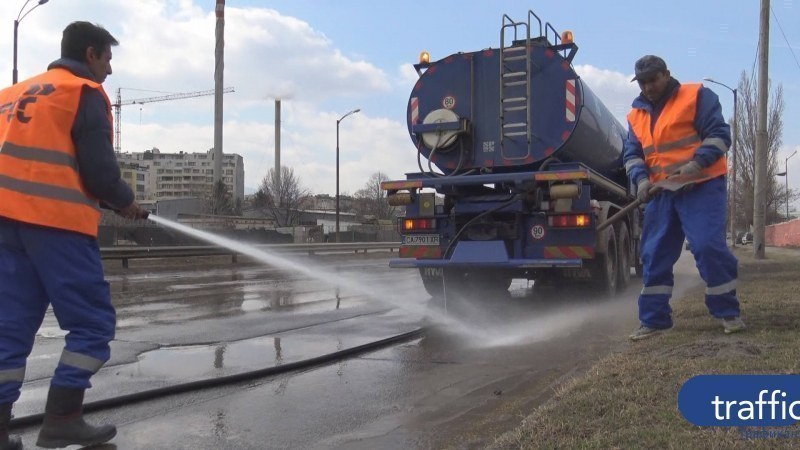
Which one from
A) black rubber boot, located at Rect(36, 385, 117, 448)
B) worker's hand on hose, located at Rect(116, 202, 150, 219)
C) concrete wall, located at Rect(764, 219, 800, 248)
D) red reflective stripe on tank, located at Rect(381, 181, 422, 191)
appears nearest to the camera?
black rubber boot, located at Rect(36, 385, 117, 448)

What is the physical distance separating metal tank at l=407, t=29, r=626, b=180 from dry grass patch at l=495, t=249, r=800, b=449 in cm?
362

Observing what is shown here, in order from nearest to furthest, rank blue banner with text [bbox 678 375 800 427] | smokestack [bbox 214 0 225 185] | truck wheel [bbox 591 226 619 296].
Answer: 1. blue banner with text [bbox 678 375 800 427]
2. truck wheel [bbox 591 226 619 296]
3. smokestack [bbox 214 0 225 185]

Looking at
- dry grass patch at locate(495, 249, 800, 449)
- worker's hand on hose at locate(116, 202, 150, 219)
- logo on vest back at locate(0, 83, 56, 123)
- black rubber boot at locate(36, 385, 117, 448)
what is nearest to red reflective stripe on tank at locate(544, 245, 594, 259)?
dry grass patch at locate(495, 249, 800, 449)

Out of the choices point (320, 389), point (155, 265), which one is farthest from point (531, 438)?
point (155, 265)

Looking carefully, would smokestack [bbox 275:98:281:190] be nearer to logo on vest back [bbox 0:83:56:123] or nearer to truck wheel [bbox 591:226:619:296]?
truck wheel [bbox 591:226:619:296]

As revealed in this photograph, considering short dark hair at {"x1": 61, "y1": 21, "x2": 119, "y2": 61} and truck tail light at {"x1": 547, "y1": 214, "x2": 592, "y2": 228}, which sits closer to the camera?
short dark hair at {"x1": 61, "y1": 21, "x2": 119, "y2": 61}

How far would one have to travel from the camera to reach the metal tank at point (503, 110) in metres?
8.61

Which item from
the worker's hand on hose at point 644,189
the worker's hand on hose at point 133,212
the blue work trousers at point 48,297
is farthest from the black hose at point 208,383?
the worker's hand on hose at point 644,189

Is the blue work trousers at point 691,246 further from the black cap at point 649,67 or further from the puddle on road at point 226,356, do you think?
the puddle on road at point 226,356

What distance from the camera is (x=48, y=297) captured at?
327 centimetres

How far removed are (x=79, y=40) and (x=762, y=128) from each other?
65.5 feet

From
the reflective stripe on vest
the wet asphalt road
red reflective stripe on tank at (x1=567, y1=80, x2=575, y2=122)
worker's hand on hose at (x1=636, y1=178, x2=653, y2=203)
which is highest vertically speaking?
red reflective stripe on tank at (x1=567, y1=80, x2=575, y2=122)

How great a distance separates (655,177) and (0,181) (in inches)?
182

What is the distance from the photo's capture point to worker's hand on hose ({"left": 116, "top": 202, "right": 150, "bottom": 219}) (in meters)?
3.60
